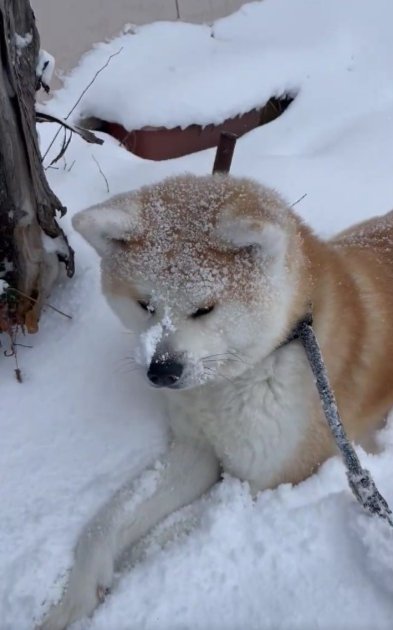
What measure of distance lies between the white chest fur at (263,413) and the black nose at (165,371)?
278 mm

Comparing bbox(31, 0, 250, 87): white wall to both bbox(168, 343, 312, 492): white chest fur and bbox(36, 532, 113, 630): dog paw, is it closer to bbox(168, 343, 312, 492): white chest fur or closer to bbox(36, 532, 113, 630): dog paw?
bbox(168, 343, 312, 492): white chest fur

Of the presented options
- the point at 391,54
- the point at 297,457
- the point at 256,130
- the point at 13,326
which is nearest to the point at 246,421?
the point at 297,457

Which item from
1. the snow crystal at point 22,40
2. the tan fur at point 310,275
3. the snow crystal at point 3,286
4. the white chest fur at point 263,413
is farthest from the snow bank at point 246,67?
the white chest fur at point 263,413

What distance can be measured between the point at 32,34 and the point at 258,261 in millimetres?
1192

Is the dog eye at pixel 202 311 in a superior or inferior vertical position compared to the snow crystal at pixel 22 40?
inferior

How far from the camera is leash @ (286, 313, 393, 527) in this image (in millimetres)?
1565

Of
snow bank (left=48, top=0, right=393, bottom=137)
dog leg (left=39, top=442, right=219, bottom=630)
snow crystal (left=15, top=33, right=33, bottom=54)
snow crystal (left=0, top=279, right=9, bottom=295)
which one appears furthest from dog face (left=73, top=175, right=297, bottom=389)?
snow bank (left=48, top=0, right=393, bottom=137)

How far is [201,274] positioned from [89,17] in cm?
320

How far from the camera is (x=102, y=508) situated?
72.1 inches

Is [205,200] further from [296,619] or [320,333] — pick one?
[296,619]

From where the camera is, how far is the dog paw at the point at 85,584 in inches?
63.9

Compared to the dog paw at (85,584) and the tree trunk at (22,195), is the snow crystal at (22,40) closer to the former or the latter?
the tree trunk at (22,195)

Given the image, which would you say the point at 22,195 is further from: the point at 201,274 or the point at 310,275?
the point at 310,275

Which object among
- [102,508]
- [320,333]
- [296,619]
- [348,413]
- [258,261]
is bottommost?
[102,508]
